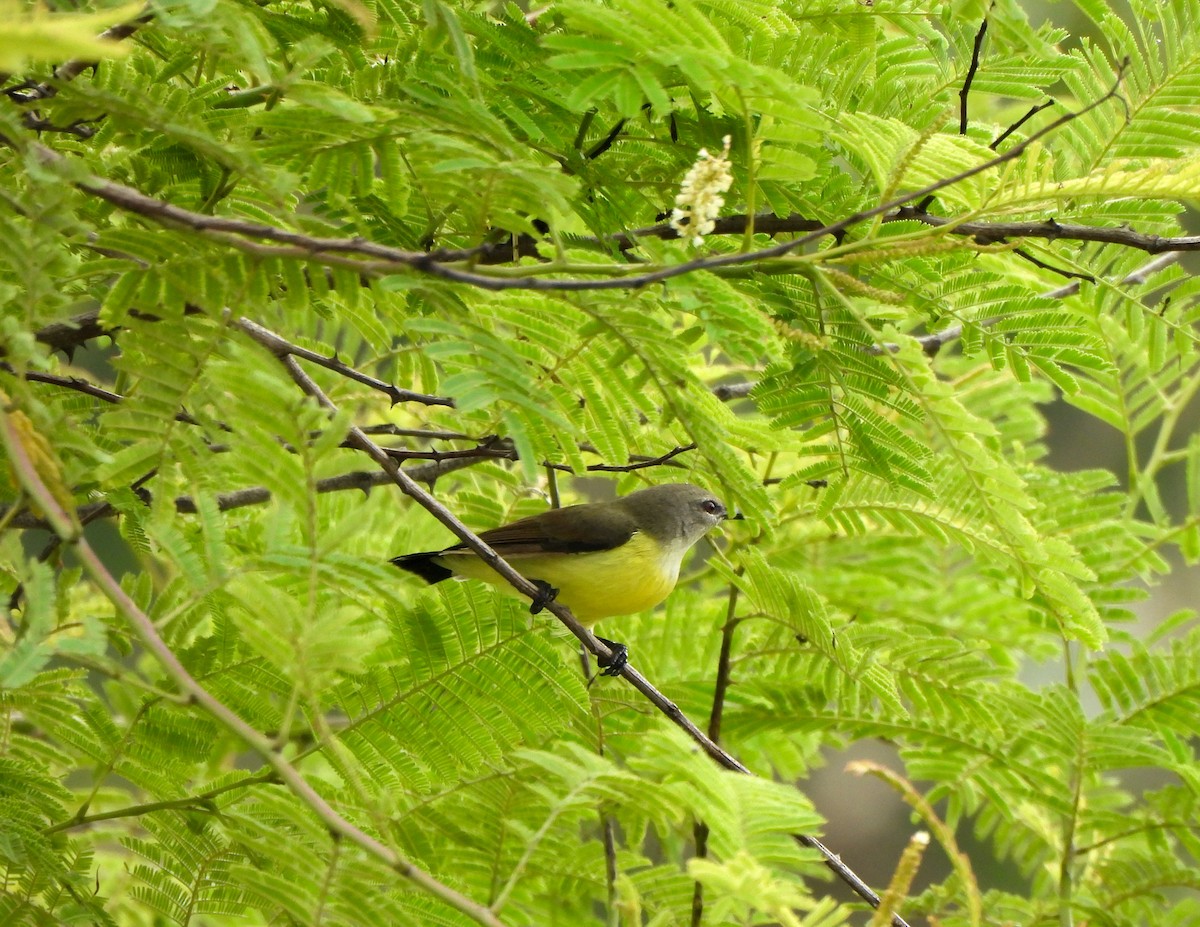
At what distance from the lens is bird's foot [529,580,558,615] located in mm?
3245

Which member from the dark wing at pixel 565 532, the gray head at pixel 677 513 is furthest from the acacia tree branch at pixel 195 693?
the gray head at pixel 677 513

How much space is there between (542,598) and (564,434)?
0.97 meters

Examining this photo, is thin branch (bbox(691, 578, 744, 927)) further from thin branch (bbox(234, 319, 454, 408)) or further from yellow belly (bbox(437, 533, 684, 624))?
thin branch (bbox(234, 319, 454, 408))

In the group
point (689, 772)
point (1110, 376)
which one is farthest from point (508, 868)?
point (1110, 376)

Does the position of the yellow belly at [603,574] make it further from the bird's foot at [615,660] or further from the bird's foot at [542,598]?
the bird's foot at [615,660]

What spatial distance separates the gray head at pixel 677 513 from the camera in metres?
4.42

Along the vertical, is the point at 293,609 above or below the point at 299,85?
below

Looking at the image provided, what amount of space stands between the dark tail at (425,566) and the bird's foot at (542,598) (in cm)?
32

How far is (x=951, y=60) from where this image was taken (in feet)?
9.70

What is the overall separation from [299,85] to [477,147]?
326 millimetres

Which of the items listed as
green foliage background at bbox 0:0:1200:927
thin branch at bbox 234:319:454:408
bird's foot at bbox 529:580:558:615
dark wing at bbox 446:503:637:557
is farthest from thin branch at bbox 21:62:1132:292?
dark wing at bbox 446:503:637:557

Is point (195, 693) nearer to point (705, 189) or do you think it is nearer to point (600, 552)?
point (705, 189)

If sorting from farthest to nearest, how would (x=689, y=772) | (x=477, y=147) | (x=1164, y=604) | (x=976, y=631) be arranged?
(x=1164, y=604) < (x=976, y=631) < (x=477, y=147) < (x=689, y=772)

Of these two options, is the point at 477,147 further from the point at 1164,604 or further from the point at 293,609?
the point at 1164,604
